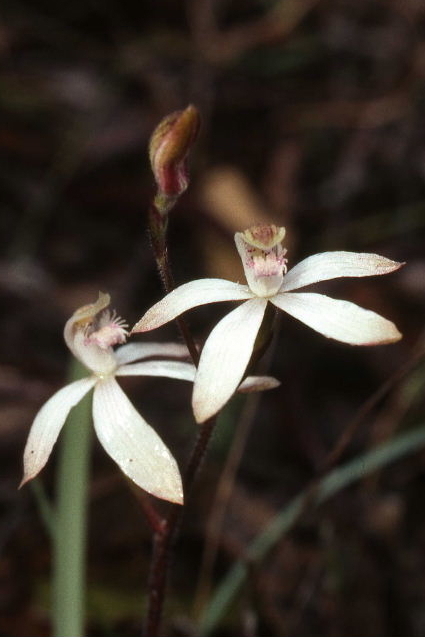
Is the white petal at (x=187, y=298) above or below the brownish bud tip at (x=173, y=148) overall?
below

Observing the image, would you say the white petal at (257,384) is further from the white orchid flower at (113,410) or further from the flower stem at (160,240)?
the flower stem at (160,240)

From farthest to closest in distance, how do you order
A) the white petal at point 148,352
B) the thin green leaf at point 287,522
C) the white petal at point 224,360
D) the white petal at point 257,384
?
the thin green leaf at point 287,522, the white petal at point 148,352, the white petal at point 257,384, the white petal at point 224,360

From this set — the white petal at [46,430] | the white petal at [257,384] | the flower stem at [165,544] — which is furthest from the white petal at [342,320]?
the white petal at [46,430]

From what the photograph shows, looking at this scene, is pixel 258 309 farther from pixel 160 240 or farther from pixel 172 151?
pixel 172 151

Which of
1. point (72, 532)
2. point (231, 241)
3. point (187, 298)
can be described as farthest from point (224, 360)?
point (231, 241)

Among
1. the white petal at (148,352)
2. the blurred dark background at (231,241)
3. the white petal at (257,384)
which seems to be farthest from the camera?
the blurred dark background at (231,241)

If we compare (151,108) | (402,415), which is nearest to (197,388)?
(402,415)

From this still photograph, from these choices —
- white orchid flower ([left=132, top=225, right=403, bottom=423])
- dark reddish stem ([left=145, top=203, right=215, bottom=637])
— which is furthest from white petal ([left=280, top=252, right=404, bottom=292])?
dark reddish stem ([left=145, top=203, right=215, bottom=637])

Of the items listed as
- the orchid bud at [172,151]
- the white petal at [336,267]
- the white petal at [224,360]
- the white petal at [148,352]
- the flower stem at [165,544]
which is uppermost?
the orchid bud at [172,151]
